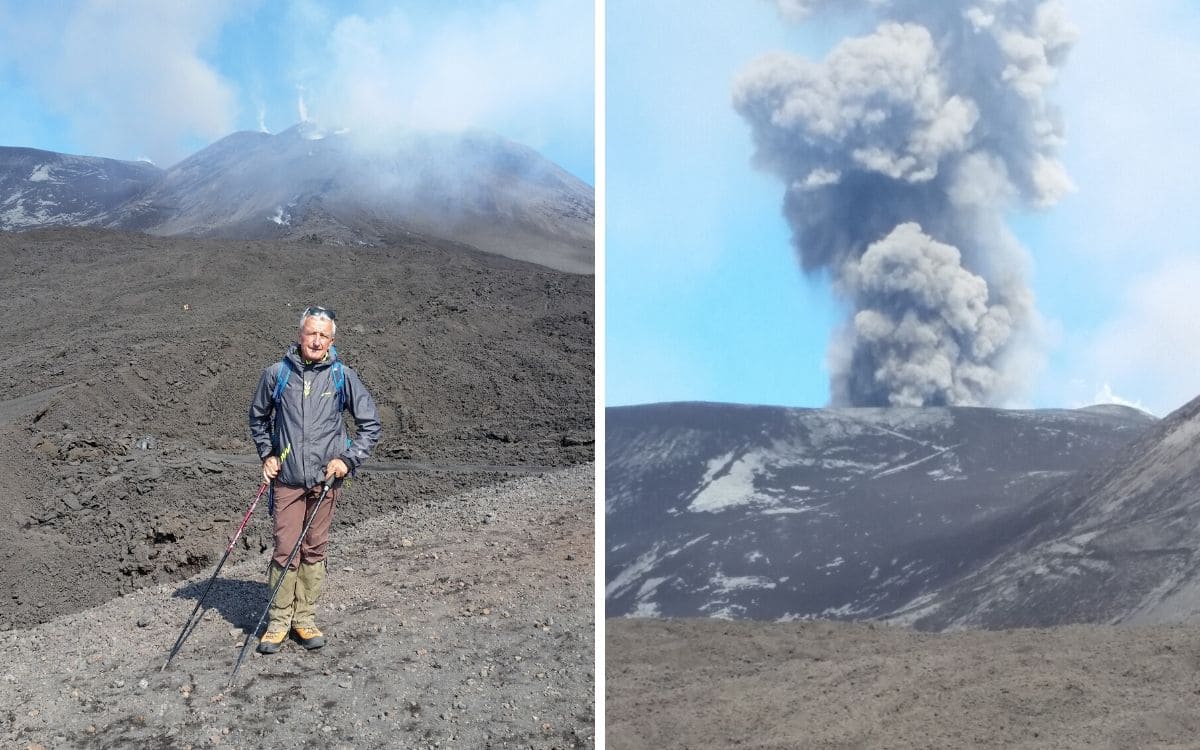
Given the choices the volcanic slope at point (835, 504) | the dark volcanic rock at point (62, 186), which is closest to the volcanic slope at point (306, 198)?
the dark volcanic rock at point (62, 186)

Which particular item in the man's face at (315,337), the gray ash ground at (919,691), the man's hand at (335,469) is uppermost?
the man's face at (315,337)

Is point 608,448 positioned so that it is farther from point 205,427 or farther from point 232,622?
point 232,622

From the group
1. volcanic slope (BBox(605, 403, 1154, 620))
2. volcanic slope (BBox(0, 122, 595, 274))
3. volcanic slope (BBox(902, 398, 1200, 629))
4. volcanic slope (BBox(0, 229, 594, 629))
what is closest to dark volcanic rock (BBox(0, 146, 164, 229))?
volcanic slope (BBox(0, 122, 595, 274))

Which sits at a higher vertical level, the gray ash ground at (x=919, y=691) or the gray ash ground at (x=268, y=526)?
the gray ash ground at (x=268, y=526)

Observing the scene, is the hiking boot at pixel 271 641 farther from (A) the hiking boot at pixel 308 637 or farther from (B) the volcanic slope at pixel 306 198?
(B) the volcanic slope at pixel 306 198

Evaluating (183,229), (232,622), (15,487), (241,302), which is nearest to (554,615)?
(232,622)

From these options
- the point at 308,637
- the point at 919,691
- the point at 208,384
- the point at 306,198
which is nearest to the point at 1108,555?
the point at 919,691

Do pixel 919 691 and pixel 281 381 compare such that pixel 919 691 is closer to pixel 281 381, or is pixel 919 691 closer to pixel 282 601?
pixel 282 601

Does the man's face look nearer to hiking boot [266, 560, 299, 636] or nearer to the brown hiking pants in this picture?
the brown hiking pants
